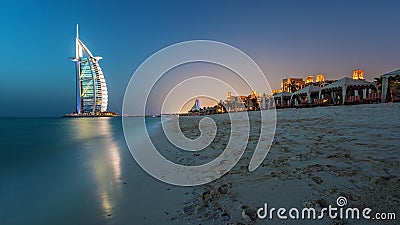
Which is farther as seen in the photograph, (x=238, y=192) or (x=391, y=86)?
(x=391, y=86)

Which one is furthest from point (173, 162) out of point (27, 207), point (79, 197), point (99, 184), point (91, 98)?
point (91, 98)

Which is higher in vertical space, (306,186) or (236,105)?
(236,105)

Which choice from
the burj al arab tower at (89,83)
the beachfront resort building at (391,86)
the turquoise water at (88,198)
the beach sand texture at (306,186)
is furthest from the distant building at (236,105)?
the burj al arab tower at (89,83)

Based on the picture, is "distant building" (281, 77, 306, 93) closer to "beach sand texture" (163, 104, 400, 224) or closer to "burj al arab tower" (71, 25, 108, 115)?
"beach sand texture" (163, 104, 400, 224)

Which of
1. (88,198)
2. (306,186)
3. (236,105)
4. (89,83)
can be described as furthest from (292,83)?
(89,83)

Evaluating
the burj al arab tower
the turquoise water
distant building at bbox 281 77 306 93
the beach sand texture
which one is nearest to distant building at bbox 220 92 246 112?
distant building at bbox 281 77 306 93

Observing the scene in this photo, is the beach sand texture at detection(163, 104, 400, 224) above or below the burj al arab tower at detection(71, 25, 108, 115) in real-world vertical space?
below

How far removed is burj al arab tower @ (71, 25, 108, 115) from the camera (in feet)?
299

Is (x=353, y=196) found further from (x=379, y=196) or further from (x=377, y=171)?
(x=377, y=171)

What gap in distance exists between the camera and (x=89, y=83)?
298ft

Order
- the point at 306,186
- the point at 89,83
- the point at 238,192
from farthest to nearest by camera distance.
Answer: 1. the point at 89,83
2. the point at 238,192
3. the point at 306,186

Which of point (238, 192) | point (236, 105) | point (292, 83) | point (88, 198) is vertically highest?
point (292, 83)

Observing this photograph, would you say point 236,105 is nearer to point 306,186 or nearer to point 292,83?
point 292,83

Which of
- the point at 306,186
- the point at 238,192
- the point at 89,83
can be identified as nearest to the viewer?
the point at 306,186
